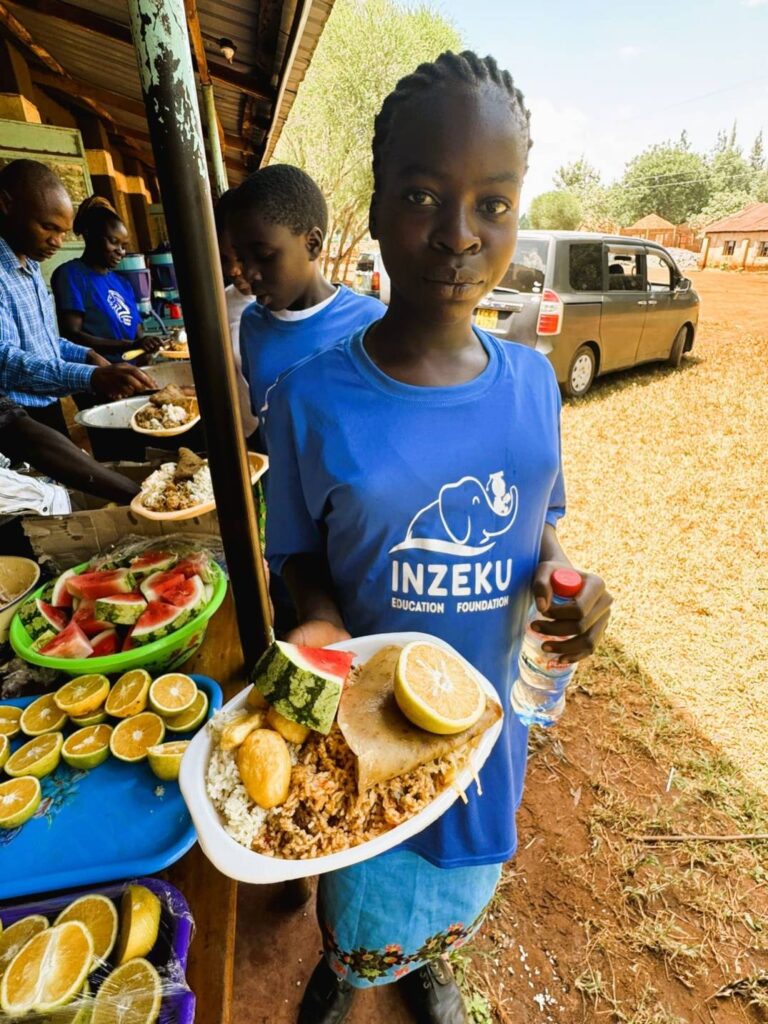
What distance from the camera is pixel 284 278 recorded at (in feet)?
8.72

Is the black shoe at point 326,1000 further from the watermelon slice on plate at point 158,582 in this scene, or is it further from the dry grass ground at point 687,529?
the dry grass ground at point 687,529

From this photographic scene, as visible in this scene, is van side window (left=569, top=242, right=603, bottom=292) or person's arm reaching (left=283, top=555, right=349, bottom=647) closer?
person's arm reaching (left=283, top=555, right=349, bottom=647)

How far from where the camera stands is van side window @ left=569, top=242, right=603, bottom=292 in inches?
311

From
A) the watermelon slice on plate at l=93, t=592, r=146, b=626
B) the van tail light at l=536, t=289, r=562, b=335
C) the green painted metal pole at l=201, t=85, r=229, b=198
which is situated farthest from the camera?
the van tail light at l=536, t=289, r=562, b=335

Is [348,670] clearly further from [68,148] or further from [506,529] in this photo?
[68,148]

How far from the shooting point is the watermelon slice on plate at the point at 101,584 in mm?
1939

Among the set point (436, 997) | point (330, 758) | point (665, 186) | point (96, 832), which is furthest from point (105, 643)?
point (665, 186)

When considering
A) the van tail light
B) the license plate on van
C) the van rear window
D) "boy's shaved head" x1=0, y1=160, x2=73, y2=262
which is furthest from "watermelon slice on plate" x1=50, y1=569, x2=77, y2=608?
the van rear window

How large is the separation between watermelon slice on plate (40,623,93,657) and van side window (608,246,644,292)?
910 centimetres

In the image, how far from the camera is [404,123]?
1210 millimetres

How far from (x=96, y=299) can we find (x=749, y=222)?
1810 inches

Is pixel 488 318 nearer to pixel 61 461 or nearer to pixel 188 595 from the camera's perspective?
pixel 61 461

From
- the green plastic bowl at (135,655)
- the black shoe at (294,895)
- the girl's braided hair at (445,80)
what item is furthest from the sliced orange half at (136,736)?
the girl's braided hair at (445,80)

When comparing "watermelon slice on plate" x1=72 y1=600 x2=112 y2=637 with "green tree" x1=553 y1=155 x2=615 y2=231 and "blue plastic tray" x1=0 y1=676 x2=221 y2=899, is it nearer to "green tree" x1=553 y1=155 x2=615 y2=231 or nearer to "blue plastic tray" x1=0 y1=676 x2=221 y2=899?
"blue plastic tray" x1=0 y1=676 x2=221 y2=899
